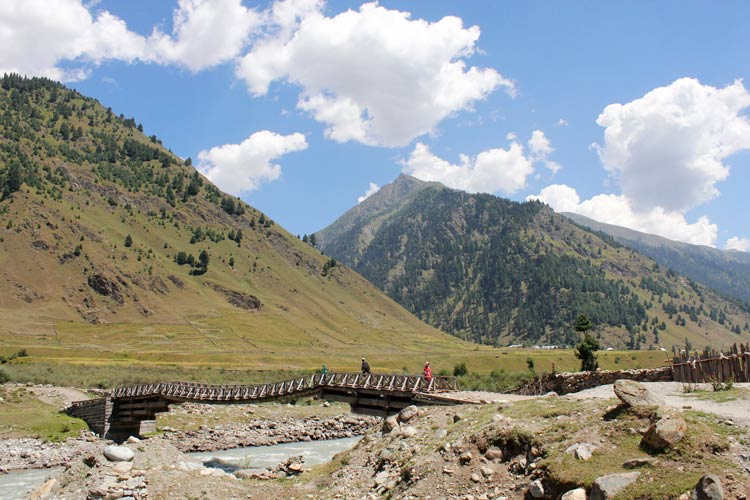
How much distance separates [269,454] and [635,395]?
3599 centimetres

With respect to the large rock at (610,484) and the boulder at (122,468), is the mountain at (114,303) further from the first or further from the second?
the large rock at (610,484)

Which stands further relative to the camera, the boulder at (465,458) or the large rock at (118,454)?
the large rock at (118,454)

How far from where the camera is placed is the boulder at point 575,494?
13011mm

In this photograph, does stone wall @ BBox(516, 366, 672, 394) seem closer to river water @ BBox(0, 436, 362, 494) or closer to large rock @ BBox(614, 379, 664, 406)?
river water @ BBox(0, 436, 362, 494)

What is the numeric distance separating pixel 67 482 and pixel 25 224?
164 meters

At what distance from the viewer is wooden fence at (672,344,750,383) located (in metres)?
25.6

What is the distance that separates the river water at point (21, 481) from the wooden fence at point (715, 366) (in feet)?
115

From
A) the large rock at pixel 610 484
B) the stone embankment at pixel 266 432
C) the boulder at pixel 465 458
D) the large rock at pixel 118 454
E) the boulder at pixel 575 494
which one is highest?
the large rock at pixel 610 484

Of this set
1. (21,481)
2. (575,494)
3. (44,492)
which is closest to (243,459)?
(21,481)

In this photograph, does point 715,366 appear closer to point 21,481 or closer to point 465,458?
point 465,458

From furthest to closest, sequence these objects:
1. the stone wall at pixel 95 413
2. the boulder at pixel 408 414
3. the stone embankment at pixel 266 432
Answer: the stone wall at pixel 95 413, the stone embankment at pixel 266 432, the boulder at pixel 408 414

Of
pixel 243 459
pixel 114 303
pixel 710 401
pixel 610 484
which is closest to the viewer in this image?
pixel 610 484

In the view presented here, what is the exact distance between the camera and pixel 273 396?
136ft

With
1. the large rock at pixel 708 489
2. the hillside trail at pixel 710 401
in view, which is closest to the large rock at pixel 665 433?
the large rock at pixel 708 489
